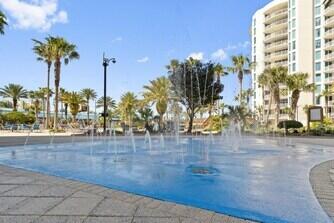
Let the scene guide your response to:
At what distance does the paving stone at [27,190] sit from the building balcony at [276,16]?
7015 centimetres

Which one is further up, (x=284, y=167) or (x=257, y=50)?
(x=257, y=50)

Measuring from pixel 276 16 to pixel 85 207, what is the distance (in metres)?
71.8

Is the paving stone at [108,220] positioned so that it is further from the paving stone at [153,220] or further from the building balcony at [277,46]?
the building balcony at [277,46]

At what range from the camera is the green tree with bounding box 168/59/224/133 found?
121 ft

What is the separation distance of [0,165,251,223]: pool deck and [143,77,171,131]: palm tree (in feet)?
127

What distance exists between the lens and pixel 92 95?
240ft

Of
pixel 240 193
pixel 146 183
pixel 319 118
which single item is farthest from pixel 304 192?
pixel 319 118

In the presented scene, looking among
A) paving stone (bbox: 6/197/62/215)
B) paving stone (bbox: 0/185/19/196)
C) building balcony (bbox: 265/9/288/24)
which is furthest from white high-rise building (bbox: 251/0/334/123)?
paving stone (bbox: 6/197/62/215)

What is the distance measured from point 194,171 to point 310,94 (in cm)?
5879

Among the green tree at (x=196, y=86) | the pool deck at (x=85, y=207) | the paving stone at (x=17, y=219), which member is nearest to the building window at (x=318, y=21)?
the green tree at (x=196, y=86)

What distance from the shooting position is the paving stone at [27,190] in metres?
4.68

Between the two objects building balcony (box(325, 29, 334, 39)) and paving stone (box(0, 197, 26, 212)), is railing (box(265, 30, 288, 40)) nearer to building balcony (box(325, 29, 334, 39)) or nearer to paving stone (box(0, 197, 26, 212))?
building balcony (box(325, 29, 334, 39))

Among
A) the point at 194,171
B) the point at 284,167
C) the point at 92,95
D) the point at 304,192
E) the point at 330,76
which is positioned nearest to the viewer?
the point at 304,192

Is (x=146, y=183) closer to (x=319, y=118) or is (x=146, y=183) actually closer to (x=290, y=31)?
(x=319, y=118)
